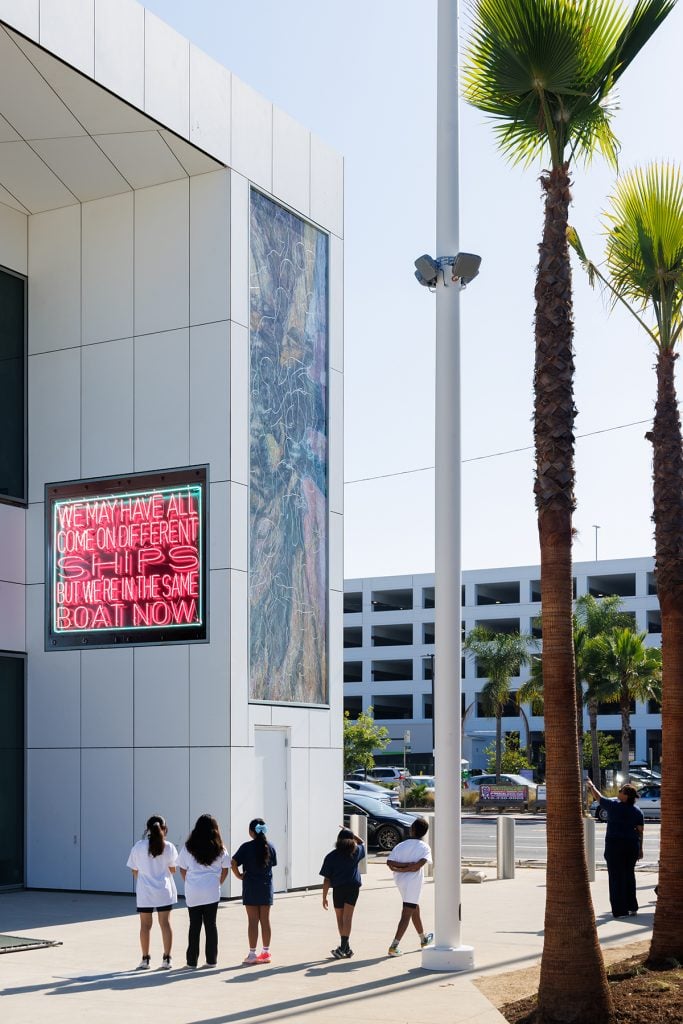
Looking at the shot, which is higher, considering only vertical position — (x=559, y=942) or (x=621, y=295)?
(x=621, y=295)

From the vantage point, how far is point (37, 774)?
2245cm

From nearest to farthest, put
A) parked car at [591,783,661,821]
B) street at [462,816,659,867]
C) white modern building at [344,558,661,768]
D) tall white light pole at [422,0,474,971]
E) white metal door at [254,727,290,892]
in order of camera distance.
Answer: tall white light pole at [422,0,474,971] → white metal door at [254,727,290,892] → street at [462,816,659,867] → parked car at [591,783,661,821] → white modern building at [344,558,661,768]

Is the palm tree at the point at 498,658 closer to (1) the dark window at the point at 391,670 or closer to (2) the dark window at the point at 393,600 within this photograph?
(1) the dark window at the point at 391,670

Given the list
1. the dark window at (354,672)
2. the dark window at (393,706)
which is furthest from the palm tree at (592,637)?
the dark window at (354,672)

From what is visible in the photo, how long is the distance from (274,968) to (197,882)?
46.9 inches

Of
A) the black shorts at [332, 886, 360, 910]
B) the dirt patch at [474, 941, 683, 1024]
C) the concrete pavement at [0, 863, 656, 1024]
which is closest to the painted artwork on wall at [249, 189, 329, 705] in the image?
the concrete pavement at [0, 863, 656, 1024]

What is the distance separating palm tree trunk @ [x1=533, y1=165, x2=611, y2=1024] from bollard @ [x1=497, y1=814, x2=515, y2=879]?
1394 centimetres

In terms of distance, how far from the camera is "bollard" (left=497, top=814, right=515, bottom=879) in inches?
961

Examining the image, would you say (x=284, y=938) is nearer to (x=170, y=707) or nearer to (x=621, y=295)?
(x=170, y=707)

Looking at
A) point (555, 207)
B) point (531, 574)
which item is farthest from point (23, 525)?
point (531, 574)

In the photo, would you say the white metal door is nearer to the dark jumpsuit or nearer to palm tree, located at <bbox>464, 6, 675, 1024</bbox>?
the dark jumpsuit

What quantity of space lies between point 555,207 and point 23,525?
46.0 ft

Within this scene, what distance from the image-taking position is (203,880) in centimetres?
1339

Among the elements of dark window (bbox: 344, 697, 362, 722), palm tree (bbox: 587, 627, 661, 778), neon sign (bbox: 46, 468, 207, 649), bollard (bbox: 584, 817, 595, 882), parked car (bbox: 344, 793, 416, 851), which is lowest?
dark window (bbox: 344, 697, 362, 722)
